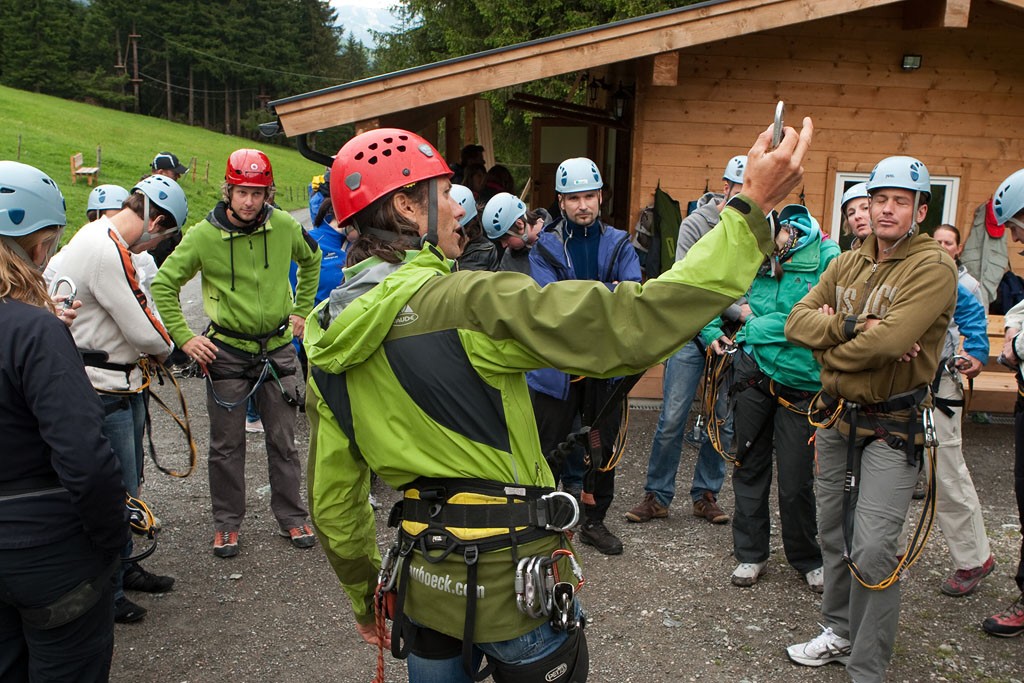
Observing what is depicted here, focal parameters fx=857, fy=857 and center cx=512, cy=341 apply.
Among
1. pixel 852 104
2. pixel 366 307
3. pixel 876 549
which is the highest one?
pixel 852 104

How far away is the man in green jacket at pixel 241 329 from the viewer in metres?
5.55

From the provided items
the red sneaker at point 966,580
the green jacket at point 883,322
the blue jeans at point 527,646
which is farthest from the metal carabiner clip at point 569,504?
the red sneaker at point 966,580

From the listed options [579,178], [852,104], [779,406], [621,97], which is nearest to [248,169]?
[579,178]

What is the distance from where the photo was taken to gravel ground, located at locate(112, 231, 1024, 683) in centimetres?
436

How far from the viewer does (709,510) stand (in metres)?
6.24

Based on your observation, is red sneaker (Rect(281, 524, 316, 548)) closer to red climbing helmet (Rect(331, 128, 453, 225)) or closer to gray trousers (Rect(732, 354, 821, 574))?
gray trousers (Rect(732, 354, 821, 574))

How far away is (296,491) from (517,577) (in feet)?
12.9

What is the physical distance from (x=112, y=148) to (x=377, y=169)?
43810 mm

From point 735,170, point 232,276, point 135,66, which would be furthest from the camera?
point 135,66

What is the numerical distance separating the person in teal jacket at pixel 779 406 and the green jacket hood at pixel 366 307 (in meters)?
2.90

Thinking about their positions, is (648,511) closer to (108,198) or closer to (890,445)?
(890,445)

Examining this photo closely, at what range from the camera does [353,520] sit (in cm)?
260

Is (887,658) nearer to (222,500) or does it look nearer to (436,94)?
(222,500)

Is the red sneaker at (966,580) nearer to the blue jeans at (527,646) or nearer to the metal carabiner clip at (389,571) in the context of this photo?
the blue jeans at (527,646)
